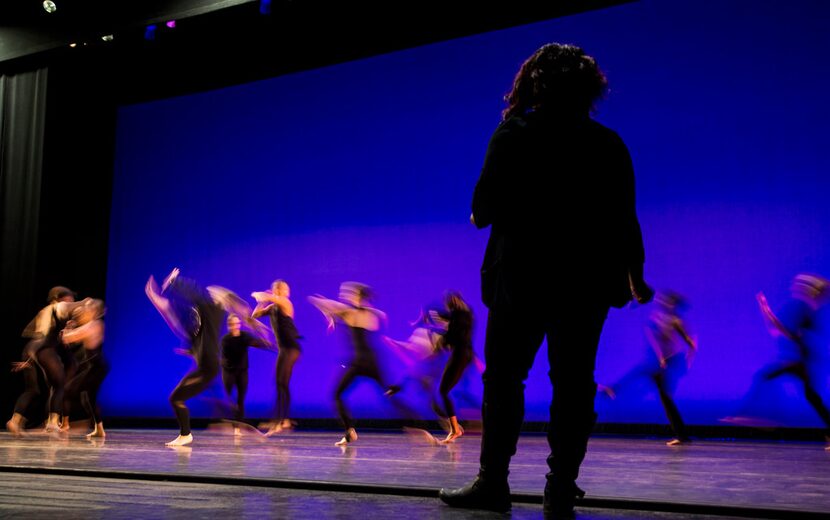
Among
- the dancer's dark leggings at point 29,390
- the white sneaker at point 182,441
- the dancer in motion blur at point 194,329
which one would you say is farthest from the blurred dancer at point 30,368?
the white sneaker at point 182,441

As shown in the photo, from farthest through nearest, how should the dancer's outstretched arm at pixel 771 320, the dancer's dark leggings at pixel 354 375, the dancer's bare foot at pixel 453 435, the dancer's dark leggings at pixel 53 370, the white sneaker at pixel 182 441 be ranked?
the dancer's dark leggings at pixel 53 370 → the dancer's bare foot at pixel 453 435 → the dancer's dark leggings at pixel 354 375 → the dancer's outstretched arm at pixel 771 320 → the white sneaker at pixel 182 441

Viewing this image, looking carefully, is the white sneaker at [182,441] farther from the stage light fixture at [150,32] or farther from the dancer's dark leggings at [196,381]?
the stage light fixture at [150,32]

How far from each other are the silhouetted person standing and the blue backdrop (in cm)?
652

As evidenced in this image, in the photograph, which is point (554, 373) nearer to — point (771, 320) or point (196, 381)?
point (196, 381)

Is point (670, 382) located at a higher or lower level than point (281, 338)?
lower

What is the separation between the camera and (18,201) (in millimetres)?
11648

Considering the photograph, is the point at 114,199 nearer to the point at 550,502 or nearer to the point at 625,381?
the point at 625,381

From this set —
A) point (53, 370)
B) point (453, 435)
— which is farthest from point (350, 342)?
point (53, 370)

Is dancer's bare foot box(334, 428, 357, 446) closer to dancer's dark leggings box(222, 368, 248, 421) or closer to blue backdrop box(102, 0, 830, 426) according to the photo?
dancer's dark leggings box(222, 368, 248, 421)

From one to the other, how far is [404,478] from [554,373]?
144 centimetres

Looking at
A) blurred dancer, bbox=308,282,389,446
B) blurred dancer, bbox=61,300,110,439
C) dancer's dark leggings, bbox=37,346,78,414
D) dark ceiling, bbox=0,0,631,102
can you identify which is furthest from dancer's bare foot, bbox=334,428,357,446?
dark ceiling, bbox=0,0,631,102

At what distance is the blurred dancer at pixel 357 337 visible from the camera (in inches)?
311

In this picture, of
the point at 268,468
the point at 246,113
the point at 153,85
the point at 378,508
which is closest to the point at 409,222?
the point at 246,113

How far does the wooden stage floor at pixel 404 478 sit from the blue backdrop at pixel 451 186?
8.60 ft
